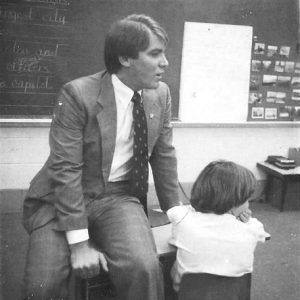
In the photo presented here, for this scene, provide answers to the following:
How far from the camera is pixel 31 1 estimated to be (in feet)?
9.24

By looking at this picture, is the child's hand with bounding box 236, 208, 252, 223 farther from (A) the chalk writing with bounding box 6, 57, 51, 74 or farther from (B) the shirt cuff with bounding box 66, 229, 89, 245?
(A) the chalk writing with bounding box 6, 57, 51, 74

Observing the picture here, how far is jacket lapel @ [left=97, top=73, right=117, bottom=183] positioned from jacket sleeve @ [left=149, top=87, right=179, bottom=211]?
303 millimetres

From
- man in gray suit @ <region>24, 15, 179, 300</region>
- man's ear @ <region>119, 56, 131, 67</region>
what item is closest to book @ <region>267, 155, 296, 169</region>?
man in gray suit @ <region>24, 15, 179, 300</region>

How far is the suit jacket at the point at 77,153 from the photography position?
1.54 m

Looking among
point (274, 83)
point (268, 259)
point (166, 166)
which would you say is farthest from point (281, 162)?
point (166, 166)

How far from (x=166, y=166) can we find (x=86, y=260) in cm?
63

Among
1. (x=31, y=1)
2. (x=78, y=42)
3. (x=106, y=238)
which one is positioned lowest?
(x=106, y=238)

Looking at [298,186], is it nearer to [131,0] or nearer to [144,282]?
→ [131,0]

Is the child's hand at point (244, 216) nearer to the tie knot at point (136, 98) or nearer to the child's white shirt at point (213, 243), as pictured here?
the child's white shirt at point (213, 243)

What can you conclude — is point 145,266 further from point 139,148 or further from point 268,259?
point 268,259

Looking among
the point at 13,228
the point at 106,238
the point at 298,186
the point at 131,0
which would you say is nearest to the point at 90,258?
the point at 106,238

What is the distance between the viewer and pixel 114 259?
147 centimetres

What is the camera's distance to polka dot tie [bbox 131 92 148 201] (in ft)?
5.61

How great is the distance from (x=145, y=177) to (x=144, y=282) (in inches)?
18.8
